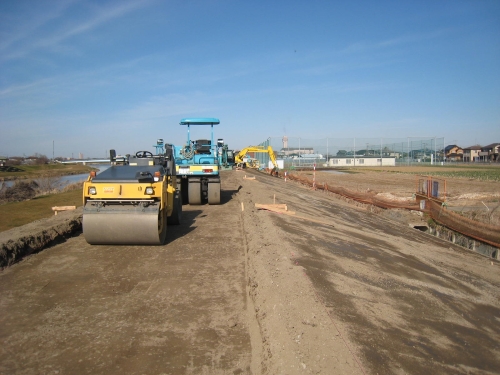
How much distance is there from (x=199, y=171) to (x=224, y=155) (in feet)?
7.66

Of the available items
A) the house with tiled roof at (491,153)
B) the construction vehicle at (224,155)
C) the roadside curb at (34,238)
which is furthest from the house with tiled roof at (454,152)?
the roadside curb at (34,238)

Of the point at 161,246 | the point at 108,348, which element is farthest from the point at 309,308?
the point at 161,246

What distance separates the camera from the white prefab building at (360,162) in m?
83.5

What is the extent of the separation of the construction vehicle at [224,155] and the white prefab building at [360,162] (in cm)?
6755

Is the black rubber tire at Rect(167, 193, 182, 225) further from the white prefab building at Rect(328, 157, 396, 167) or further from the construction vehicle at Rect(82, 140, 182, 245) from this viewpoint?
the white prefab building at Rect(328, 157, 396, 167)

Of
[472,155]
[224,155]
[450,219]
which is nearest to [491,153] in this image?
[472,155]

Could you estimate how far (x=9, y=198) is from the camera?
84.1 ft

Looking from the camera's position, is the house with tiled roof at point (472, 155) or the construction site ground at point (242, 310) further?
the house with tiled roof at point (472, 155)

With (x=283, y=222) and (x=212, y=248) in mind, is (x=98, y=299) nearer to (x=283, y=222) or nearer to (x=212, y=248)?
(x=212, y=248)

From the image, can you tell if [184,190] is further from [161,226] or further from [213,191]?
[161,226]

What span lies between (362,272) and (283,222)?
3889 millimetres

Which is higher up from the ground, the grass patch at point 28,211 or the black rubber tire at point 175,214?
the black rubber tire at point 175,214

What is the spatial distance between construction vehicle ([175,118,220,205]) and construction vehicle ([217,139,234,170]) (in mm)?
217

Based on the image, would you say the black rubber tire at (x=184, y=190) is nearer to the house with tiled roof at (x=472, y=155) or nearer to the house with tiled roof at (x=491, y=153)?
the house with tiled roof at (x=491, y=153)
